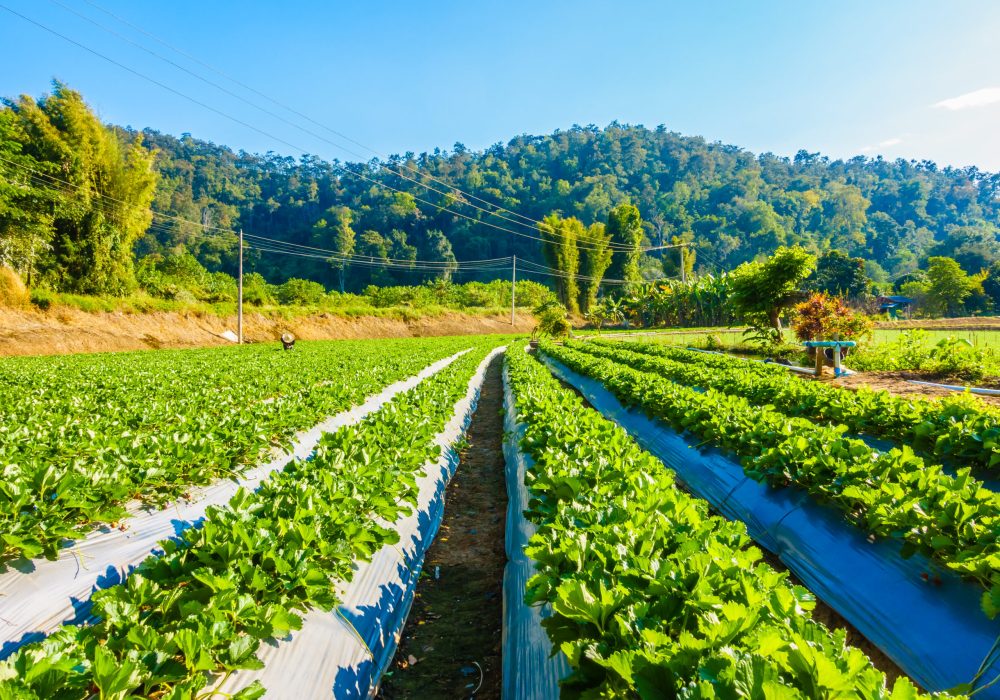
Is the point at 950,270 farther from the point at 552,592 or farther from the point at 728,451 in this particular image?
the point at 552,592

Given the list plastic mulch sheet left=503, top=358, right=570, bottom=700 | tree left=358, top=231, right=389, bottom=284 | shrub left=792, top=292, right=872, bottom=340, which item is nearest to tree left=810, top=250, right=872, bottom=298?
shrub left=792, top=292, right=872, bottom=340

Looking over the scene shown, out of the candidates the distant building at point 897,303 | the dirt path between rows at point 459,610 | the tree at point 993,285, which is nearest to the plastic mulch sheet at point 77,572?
the dirt path between rows at point 459,610


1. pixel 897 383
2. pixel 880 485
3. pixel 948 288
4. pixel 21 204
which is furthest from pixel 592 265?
pixel 880 485

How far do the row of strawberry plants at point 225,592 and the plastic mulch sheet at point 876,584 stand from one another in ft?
10.1

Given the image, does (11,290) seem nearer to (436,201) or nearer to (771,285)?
(771,285)

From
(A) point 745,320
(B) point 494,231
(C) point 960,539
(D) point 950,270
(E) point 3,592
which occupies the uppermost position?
(B) point 494,231

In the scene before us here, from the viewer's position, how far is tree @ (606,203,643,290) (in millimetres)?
73375

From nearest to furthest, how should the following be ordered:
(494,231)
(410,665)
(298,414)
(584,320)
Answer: (410,665) < (298,414) < (584,320) < (494,231)

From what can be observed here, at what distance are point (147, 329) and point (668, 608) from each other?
34.3 m

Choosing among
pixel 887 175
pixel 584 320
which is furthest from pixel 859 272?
pixel 887 175

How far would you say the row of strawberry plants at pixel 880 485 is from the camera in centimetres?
294

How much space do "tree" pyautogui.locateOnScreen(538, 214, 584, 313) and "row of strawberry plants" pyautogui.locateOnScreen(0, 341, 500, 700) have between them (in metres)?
62.4

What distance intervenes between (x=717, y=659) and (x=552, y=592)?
0.92m

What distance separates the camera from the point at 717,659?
1604 millimetres
